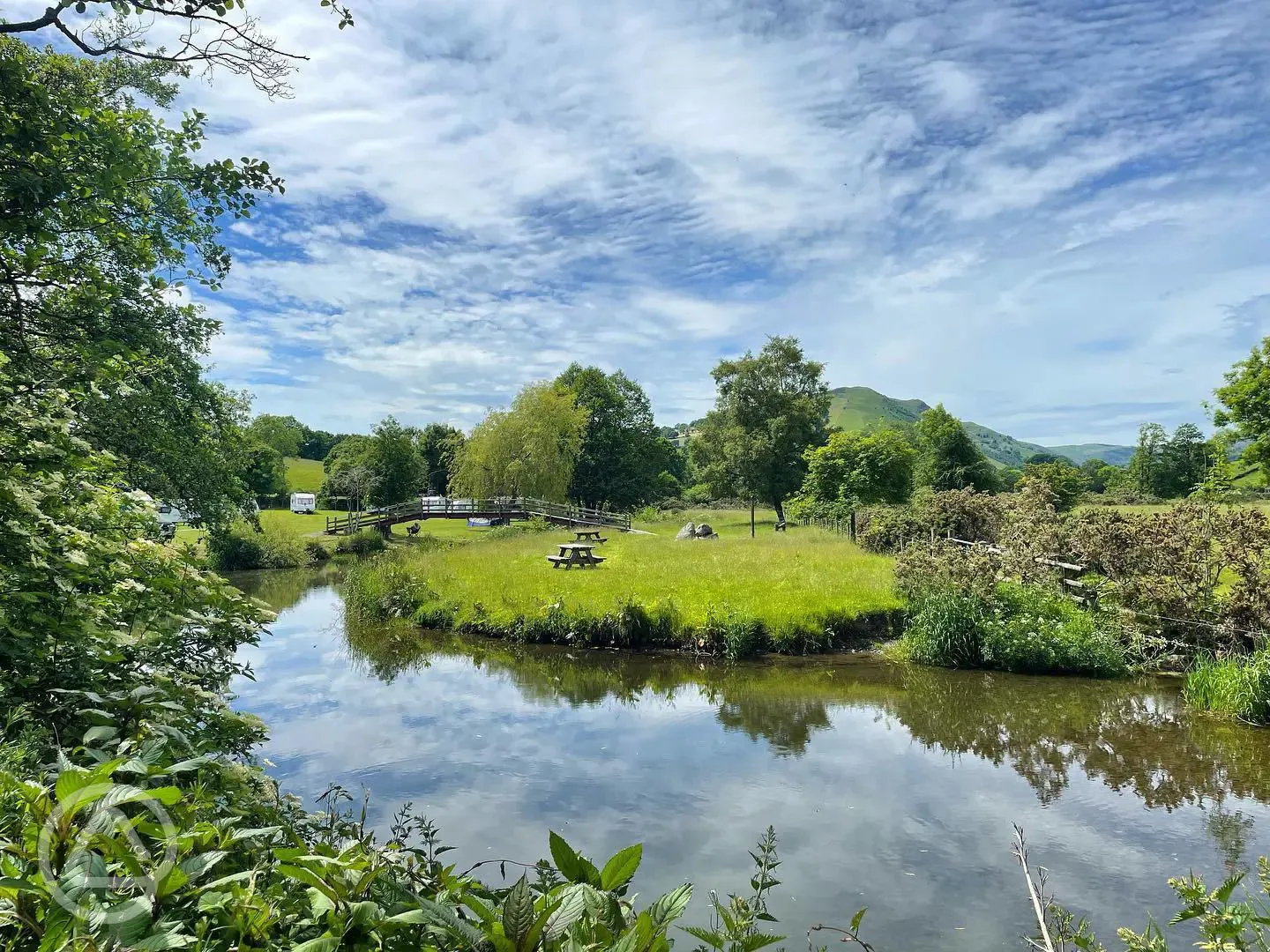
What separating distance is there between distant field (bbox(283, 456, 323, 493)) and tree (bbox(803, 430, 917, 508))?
208 ft

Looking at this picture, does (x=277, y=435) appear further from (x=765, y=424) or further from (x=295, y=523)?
(x=765, y=424)

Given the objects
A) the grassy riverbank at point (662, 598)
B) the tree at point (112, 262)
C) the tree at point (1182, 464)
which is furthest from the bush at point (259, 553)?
the tree at point (1182, 464)

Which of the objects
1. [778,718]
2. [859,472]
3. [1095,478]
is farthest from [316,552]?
[1095,478]

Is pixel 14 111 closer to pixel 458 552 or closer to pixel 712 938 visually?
pixel 712 938

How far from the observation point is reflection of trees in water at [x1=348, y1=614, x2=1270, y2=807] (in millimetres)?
8648

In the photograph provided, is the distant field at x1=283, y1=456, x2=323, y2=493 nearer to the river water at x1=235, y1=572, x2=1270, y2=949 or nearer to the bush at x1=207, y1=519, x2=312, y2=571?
the bush at x1=207, y1=519, x2=312, y2=571

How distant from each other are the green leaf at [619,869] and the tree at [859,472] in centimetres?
3389

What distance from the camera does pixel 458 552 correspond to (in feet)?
90.2

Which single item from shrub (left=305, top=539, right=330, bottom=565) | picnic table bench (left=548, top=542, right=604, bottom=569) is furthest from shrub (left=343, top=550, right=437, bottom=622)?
shrub (left=305, top=539, right=330, bottom=565)

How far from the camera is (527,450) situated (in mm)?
43594

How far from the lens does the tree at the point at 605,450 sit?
170ft

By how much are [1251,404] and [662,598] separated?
2626 centimetres

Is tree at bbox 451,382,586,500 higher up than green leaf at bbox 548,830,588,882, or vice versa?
tree at bbox 451,382,586,500

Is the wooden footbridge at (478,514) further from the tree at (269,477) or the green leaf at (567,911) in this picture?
the green leaf at (567,911)
